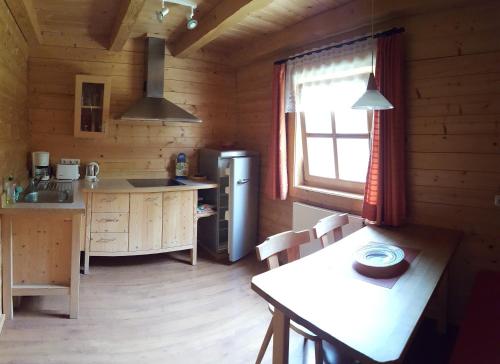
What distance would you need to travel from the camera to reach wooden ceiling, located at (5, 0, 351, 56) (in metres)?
2.49

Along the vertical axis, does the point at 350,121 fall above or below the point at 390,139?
above

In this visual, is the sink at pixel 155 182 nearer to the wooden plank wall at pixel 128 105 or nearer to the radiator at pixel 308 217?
the wooden plank wall at pixel 128 105

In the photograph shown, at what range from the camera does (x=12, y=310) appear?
2.28m

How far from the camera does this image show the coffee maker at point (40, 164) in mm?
3188

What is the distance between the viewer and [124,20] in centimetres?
258

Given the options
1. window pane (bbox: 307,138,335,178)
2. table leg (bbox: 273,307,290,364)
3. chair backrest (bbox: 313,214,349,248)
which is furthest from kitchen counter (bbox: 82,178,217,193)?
table leg (bbox: 273,307,290,364)

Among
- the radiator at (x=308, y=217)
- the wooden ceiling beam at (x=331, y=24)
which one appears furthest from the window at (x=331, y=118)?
the radiator at (x=308, y=217)

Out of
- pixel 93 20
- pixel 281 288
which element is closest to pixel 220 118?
pixel 93 20

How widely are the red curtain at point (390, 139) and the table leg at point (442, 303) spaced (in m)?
0.46

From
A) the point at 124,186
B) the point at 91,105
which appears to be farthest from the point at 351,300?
the point at 91,105

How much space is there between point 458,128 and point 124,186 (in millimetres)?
2757

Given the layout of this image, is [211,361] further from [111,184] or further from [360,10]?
[360,10]

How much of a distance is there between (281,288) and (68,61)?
3310 millimetres

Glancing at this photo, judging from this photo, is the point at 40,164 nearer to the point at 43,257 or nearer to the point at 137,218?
the point at 137,218
